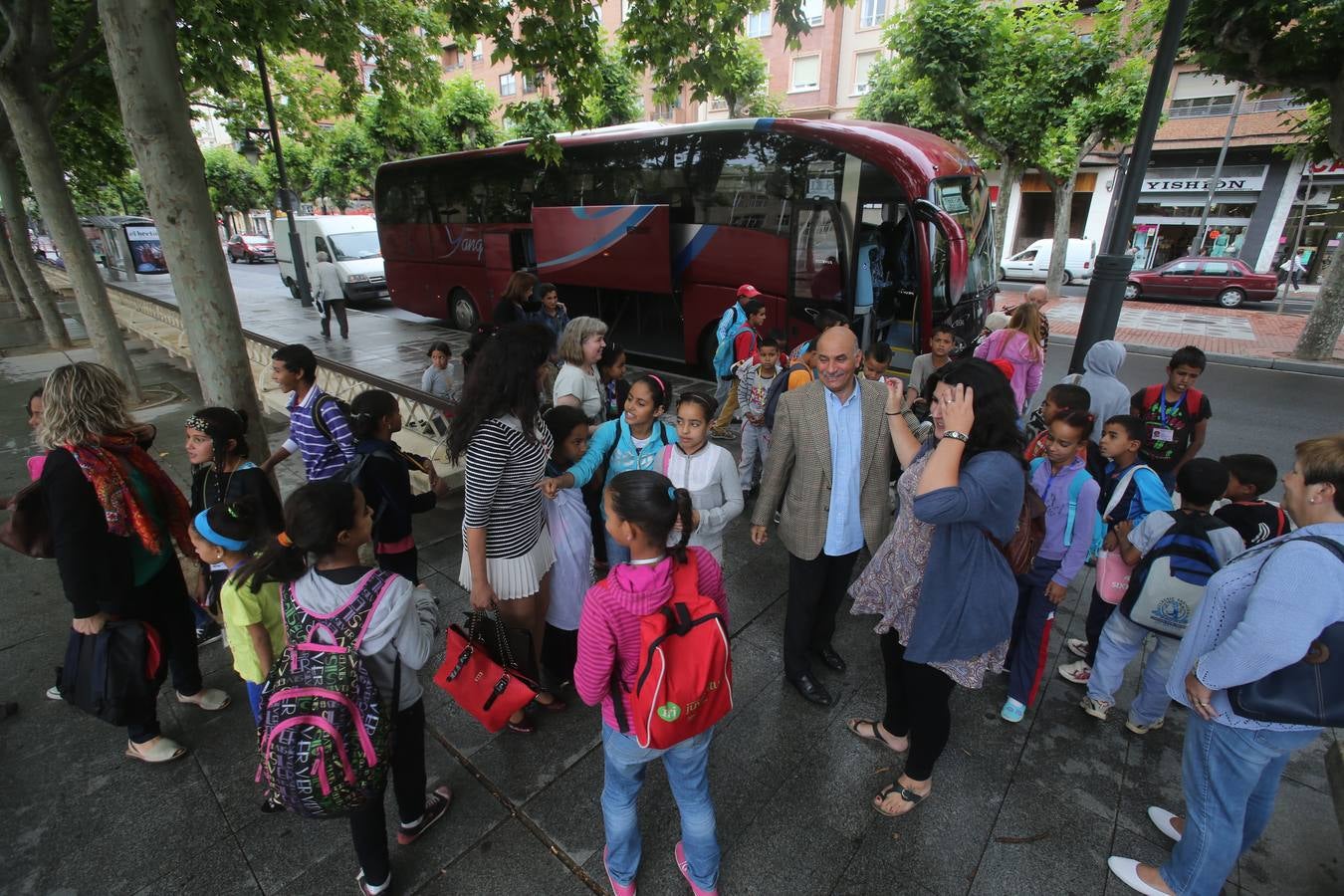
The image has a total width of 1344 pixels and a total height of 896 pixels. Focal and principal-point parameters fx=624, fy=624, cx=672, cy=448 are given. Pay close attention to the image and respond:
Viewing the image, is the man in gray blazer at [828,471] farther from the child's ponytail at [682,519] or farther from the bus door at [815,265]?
the bus door at [815,265]

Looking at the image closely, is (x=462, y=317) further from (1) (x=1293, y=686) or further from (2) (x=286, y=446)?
(1) (x=1293, y=686)

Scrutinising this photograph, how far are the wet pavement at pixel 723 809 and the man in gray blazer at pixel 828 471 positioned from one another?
81 cm

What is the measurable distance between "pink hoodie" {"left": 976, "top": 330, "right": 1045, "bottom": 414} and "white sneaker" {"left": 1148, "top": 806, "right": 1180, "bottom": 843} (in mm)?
3297

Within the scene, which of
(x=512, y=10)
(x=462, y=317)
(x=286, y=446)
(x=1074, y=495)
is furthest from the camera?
(x=462, y=317)

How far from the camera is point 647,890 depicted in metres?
2.18

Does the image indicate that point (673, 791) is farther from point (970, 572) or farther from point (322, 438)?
point (322, 438)

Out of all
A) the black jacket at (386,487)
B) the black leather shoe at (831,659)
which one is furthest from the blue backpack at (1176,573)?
the black jacket at (386,487)

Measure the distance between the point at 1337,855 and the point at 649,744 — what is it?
2.66m

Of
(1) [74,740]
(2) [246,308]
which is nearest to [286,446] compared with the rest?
(1) [74,740]

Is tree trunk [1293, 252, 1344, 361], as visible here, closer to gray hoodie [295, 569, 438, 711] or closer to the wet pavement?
the wet pavement

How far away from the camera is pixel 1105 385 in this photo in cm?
387

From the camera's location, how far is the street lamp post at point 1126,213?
4.51 metres

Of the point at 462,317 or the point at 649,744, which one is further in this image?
the point at 462,317

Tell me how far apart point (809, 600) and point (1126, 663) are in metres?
1.42
